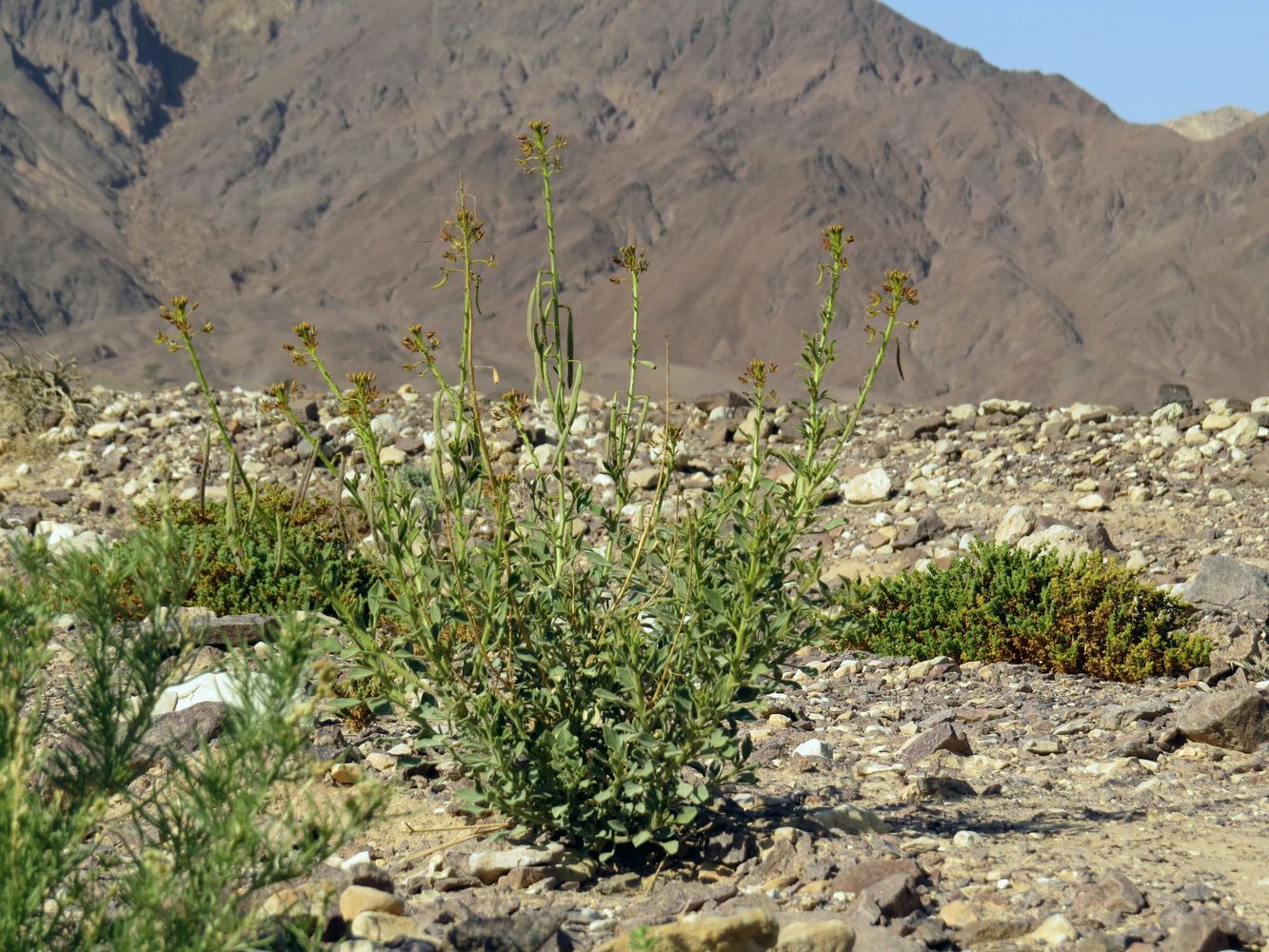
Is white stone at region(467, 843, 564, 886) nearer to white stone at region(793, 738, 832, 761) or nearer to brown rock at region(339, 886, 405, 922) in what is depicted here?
brown rock at region(339, 886, 405, 922)

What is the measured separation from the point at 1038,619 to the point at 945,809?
7.97 ft

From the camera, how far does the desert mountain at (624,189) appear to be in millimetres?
65375

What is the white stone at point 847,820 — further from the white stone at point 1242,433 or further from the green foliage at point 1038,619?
the white stone at point 1242,433

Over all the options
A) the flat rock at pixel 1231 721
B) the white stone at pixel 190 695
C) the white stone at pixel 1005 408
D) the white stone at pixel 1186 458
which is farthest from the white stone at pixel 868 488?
the white stone at pixel 190 695

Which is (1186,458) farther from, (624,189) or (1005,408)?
(624,189)

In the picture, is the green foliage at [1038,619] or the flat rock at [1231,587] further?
the flat rock at [1231,587]

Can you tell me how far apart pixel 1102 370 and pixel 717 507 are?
61.8m

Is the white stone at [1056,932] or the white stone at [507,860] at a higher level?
the white stone at [507,860]

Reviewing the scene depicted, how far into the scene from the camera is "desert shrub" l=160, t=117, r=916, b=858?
3.11 m

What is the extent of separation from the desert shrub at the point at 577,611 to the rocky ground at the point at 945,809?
0.20 meters

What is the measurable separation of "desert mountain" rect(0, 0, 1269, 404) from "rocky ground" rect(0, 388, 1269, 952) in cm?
4411

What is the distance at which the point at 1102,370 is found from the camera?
6125cm

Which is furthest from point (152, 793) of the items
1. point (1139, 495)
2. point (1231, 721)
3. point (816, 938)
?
point (1139, 495)

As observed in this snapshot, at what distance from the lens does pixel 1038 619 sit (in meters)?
6.32
